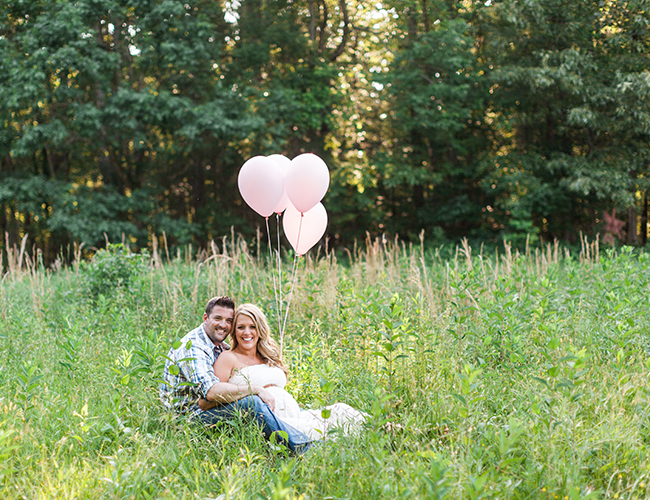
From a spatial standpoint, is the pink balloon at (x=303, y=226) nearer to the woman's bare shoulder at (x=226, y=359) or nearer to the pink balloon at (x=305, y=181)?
the pink balloon at (x=305, y=181)

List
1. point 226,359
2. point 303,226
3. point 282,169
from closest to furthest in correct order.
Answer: point 226,359 → point 282,169 → point 303,226

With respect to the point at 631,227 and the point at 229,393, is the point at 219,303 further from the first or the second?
the point at 631,227

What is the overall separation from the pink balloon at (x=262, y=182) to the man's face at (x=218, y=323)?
3.92 ft

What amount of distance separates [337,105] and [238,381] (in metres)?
12.8

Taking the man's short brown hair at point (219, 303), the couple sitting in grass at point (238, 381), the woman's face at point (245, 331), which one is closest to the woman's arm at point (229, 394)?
the couple sitting in grass at point (238, 381)

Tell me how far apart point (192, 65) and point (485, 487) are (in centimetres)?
1275

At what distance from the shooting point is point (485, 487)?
2.50 meters

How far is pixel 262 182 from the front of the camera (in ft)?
15.5

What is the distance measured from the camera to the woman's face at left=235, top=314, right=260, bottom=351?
390 centimetres

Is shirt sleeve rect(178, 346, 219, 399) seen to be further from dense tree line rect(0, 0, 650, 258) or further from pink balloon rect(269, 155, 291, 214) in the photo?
dense tree line rect(0, 0, 650, 258)

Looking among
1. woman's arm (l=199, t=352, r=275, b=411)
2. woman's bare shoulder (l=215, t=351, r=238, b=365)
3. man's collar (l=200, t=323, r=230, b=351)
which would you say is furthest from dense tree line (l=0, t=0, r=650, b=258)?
woman's arm (l=199, t=352, r=275, b=411)

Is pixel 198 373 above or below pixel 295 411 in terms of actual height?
above

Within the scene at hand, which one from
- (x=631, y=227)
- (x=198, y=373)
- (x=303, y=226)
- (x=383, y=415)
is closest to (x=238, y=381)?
(x=198, y=373)

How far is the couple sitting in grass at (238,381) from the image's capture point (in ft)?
11.1
